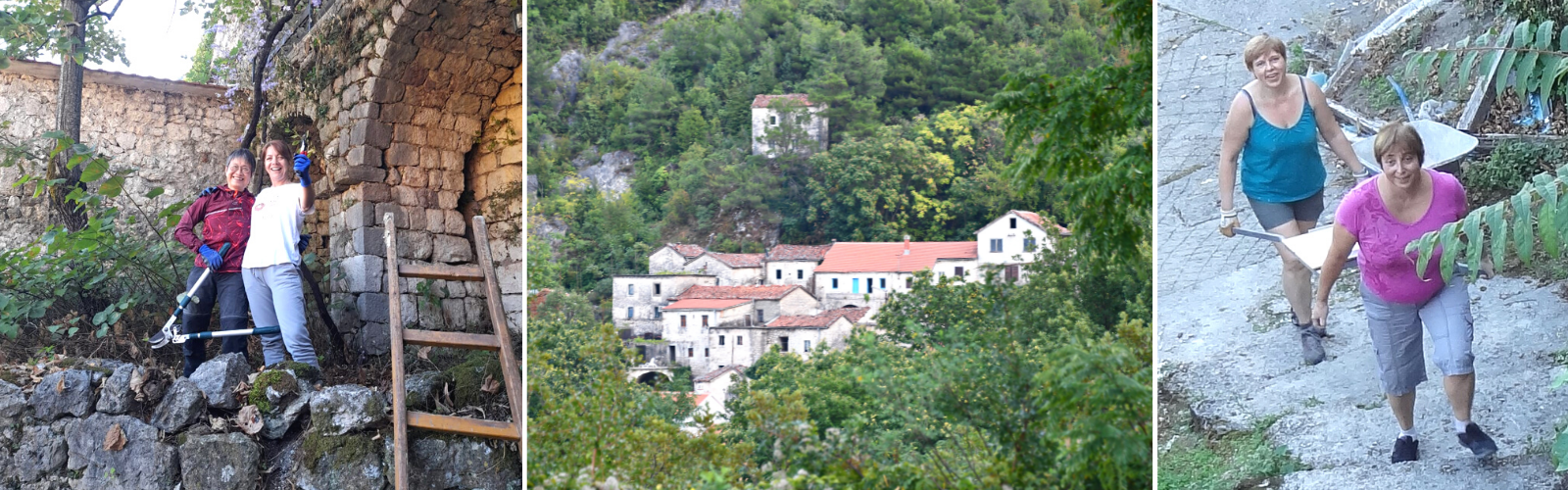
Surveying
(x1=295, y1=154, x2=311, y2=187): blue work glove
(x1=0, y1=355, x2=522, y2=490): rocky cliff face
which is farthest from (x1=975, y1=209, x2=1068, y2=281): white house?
(x1=295, y1=154, x2=311, y2=187): blue work glove

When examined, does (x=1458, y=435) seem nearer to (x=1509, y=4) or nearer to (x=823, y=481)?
(x=1509, y=4)

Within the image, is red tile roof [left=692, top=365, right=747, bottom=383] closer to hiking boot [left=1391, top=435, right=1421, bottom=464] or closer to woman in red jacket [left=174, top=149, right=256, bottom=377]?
hiking boot [left=1391, top=435, right=1421, bottom=464]

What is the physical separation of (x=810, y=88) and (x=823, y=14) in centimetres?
26

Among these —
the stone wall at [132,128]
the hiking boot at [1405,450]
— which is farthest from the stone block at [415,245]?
the hiking boot at [1405,450]

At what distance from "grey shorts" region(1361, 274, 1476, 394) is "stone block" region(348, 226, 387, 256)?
14.6ft

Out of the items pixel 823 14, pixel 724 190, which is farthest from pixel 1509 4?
pixel 724 190

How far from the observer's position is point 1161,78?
302cm

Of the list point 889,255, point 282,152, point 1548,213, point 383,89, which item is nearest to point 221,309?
point 282,152

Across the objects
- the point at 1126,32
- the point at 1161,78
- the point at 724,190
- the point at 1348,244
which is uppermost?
the point at 1126,32

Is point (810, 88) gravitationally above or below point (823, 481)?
above

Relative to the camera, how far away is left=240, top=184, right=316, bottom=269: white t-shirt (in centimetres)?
449

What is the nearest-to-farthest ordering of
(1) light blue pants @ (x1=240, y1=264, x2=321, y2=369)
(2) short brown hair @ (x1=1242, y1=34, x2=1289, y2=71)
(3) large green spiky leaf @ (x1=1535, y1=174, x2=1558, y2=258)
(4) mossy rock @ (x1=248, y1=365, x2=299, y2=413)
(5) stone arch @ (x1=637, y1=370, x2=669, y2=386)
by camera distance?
(3) large green spiky leaf @ (x1=1535, y1=174, x2=1558, y2=258) < (2) short brown hair @ (x1=1242, y1=34, x2=1289, y2=71) < (5) stone arch @ (x1=637, y1=370, x2=669, y2=386) < (4) mossy rock @ (x1=248, y1=365, x2=299, y2=413) < (1) light blue pants @ (x1=240, y1=264, x2=321, y2=369)

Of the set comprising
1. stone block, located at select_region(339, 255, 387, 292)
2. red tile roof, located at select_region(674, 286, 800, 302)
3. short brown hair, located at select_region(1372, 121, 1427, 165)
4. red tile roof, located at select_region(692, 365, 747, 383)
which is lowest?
red tile roof, located at select_region(692, 365, 747, 383)

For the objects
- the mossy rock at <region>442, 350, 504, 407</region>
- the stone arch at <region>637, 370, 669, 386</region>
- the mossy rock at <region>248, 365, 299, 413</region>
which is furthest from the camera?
the mossy rock at <region>442, 350, 504, 407</region>
